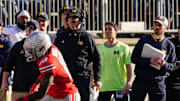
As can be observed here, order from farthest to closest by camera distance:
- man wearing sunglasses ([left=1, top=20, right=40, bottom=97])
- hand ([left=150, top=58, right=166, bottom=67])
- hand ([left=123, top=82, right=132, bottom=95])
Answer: hand ([left=123, top=82, right=132, bottom=95]) < hand ([left=150, top=58, right=166, bottom=67]) < man wearing sunglasses ([left=1, top=20, right=40, bottom=97])

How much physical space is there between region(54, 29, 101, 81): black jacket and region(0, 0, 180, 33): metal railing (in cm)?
463

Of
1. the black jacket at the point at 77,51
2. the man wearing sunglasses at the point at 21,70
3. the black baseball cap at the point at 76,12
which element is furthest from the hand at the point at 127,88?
the man wearing sunglasses at the point at 21,70

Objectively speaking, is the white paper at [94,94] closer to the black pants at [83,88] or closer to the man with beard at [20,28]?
the black pants at [83,88]

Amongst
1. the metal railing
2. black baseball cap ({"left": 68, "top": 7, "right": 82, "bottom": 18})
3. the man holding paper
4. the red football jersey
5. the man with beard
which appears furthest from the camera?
the metal railing

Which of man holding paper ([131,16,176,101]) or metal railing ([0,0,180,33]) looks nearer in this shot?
man holding paper ([131,16,176,101])

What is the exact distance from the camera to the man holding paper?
734cm

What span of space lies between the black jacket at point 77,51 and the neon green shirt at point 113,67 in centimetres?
110

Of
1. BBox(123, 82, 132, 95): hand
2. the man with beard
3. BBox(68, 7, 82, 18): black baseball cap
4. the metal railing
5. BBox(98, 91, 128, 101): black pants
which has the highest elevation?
the metal railing

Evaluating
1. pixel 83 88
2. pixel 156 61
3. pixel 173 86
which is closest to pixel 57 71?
pixel 83 88

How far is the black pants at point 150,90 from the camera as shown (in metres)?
7.39

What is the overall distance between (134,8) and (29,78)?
5.46m

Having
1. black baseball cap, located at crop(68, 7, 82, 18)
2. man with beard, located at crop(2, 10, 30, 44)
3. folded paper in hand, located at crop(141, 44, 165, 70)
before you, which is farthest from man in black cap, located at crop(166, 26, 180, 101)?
man with beard, located at crop(2, 10, 30, 44)

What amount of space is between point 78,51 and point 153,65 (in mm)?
1423

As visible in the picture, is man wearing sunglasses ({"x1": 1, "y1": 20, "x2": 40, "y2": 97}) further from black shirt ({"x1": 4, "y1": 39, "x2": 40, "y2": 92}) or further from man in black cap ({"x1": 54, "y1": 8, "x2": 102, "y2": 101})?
man in black cap ({"x1": 54, "y1": 8, "x2": 102, "y2": 101})
